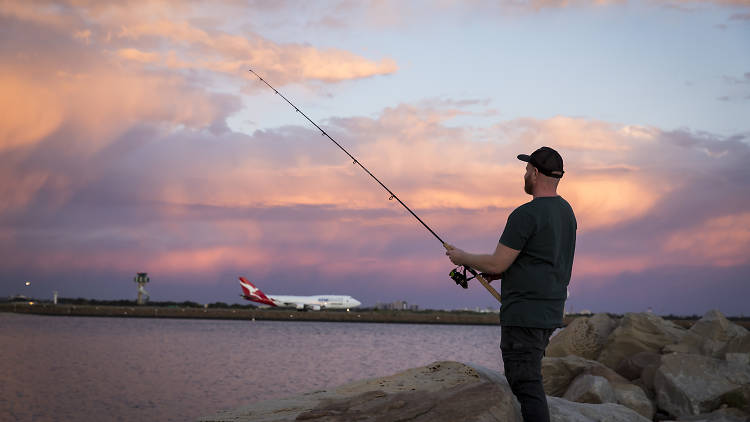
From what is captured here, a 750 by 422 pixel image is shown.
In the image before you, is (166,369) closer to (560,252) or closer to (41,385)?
(41,385)

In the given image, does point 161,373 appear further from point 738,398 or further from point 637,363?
point 738,398

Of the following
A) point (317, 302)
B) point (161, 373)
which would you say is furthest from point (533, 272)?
point (317, 302)

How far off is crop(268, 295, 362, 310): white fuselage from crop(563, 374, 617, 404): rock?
4384 inches

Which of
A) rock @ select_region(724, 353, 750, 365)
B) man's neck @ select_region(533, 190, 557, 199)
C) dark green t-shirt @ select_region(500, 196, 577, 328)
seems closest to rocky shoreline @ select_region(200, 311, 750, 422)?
rock @ select_region(724, 353, 750, 365)

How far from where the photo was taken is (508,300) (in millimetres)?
4480

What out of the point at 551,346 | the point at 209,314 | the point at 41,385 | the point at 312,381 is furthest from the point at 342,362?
the point at 209,314

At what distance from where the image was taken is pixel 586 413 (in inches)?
232

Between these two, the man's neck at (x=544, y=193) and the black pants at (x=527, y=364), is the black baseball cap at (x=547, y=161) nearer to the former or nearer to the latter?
the man's neck at (x=544, y=193)

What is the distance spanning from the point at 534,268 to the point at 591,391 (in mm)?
6063

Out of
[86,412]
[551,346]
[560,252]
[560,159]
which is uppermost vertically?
[560,159]

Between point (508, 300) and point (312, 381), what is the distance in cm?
2365

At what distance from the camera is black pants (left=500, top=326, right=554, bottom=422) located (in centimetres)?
441

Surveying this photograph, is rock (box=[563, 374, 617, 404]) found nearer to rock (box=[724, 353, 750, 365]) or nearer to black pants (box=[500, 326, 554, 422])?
rock (box=[724, 353, 750, 365])

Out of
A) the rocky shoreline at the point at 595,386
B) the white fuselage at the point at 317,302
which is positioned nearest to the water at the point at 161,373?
the rocky shoreline at the point at 595,386
